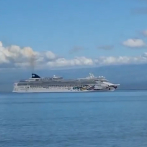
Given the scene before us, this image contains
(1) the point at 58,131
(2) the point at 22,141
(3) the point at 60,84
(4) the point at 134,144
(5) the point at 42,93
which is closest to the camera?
(4) the point at 134,144

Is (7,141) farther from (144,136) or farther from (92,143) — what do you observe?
(144,136)

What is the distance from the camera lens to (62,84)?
151 metres

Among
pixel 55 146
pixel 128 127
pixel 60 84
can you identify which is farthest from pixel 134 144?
pixel 60 84

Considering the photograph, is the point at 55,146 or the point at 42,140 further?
the point at 42,140

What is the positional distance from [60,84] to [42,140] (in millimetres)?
120193

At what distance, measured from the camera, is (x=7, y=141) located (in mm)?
30531

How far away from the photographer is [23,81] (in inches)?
6319

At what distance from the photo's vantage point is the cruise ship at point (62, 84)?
150125 millimetres

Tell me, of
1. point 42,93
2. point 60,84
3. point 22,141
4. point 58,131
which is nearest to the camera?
point 22,141

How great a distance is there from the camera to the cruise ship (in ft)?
493

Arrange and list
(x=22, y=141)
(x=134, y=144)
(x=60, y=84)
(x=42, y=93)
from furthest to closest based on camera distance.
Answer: (x=42, y=93) → (x=60, y=84) → (x=22, y=141) → (x=134, y=144)

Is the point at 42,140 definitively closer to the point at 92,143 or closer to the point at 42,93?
the point at 92,143

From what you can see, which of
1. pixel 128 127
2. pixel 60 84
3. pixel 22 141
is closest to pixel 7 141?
pixel 22 141

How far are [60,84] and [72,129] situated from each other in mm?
114541
